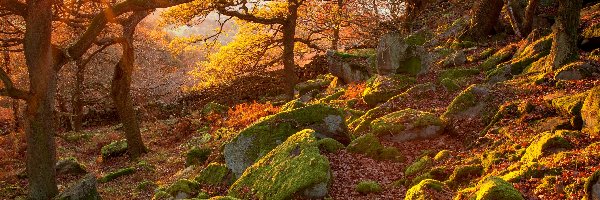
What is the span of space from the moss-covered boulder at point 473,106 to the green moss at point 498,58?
447 centimetres

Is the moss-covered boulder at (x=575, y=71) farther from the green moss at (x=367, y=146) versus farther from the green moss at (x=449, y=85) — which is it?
the green moss at (x=367, y=146)

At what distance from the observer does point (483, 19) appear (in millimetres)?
19578

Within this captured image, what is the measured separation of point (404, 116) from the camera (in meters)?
12.1

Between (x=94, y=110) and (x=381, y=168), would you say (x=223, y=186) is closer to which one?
(x=381, y=168)

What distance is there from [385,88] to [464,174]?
25.7ft

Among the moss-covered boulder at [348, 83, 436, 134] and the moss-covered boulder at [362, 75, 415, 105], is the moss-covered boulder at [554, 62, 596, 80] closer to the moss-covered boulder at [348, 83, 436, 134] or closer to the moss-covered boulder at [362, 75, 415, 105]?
the moss-covered boulder at [348, 83, 436, 134]

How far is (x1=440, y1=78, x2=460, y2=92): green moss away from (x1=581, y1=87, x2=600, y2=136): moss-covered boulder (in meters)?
6.40

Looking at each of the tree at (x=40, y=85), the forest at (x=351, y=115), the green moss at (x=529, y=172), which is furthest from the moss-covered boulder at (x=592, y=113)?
the tree at (x=40, y=85)

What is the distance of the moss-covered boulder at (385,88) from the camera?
15.9 m

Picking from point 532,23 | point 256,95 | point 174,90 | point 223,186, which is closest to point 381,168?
point 223,186

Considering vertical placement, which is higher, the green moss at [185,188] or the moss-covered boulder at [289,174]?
the moss-covered boulder at [289,174]

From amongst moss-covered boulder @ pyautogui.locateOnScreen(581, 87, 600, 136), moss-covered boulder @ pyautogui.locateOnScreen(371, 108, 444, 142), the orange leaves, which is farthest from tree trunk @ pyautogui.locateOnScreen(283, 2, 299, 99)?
moss-covered boulder @ pyautogui.locateOnScreen(581, 87, 600, 136)

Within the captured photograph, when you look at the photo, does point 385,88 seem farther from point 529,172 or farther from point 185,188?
point 529,172

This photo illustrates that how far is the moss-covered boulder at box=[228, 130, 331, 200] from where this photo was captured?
849 centimetres
